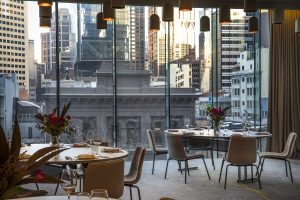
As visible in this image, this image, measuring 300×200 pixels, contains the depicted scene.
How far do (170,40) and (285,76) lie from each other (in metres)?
2.77

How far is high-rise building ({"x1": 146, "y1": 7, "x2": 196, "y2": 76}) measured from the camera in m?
9.92

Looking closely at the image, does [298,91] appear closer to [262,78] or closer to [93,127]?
[262,78]

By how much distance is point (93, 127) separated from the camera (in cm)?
986

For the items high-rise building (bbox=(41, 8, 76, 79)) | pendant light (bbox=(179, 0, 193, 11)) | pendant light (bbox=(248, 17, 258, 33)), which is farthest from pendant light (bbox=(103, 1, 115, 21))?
high-rise building (bbox=(41, 8, 76, 79))

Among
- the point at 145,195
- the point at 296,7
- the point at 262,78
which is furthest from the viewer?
the point at 262,78

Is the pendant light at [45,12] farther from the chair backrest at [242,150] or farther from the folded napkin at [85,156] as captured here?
the chair backrest at [242,150]

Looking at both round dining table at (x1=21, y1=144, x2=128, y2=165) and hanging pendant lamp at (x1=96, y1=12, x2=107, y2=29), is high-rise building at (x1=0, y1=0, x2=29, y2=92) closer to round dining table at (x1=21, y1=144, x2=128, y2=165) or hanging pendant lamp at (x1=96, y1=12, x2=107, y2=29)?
hanging pendant lamp at (x1=96, y1=12, x2=107, y2=29)

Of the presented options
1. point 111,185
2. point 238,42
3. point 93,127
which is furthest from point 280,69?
point 111,185

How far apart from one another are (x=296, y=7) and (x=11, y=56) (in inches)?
243

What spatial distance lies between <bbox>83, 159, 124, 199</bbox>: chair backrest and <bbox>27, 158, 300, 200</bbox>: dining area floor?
197cm

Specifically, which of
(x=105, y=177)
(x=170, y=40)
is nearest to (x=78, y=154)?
(x=105, y=177)

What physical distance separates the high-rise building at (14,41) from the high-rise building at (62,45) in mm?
411

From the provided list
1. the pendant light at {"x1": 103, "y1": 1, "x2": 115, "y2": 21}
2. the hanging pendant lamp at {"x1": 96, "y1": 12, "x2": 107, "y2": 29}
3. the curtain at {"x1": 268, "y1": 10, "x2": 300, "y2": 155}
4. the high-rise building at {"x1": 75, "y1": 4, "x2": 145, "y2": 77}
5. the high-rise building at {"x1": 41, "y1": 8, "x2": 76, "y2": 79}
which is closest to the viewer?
the pendant light at {"x1": 103, "y1": 1, "x2": 115, "y2": 21}

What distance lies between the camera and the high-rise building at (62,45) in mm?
9320
